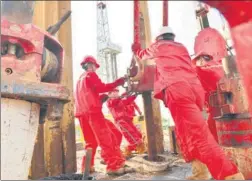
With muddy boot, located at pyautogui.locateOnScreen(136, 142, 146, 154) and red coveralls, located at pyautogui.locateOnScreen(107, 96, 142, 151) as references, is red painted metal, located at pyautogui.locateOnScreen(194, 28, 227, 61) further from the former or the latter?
muddy boot, located at pyautogui.locateOnScreen(136, 142, 146, 154)

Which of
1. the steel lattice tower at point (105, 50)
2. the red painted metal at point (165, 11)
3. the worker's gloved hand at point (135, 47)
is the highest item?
the steel lattice tower at point (105, 50)

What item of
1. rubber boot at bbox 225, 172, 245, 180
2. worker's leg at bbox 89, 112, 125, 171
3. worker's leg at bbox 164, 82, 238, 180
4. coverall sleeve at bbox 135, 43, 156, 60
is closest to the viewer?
rubber boot at bbox 225, 172, 245, 180

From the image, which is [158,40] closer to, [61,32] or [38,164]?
[61,32]

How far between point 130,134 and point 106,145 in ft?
8.30

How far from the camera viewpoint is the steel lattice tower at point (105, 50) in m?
27.2

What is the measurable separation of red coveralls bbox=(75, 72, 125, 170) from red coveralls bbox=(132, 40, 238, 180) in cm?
110

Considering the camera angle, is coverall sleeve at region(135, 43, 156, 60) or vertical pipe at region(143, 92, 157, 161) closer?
coverall sleeve at region(135, 43, 156, 60)

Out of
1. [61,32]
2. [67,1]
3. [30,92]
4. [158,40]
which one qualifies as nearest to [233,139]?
[158,40]

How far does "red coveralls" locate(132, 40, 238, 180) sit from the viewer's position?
2.38 metres

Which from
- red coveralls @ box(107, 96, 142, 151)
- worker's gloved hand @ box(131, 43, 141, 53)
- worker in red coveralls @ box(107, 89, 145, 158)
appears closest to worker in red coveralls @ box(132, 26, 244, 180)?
worker's gloved hand @ box(131, 43, 141, 53)

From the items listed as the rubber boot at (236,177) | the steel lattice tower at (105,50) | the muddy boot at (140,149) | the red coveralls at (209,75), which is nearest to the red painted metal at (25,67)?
the rubber boot at (236,177)

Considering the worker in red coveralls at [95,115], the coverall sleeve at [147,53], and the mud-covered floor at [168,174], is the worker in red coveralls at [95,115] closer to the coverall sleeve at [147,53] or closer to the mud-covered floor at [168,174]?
the mud-covered floor at [168,174]

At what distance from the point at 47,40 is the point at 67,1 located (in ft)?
12.2

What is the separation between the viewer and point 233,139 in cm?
297
